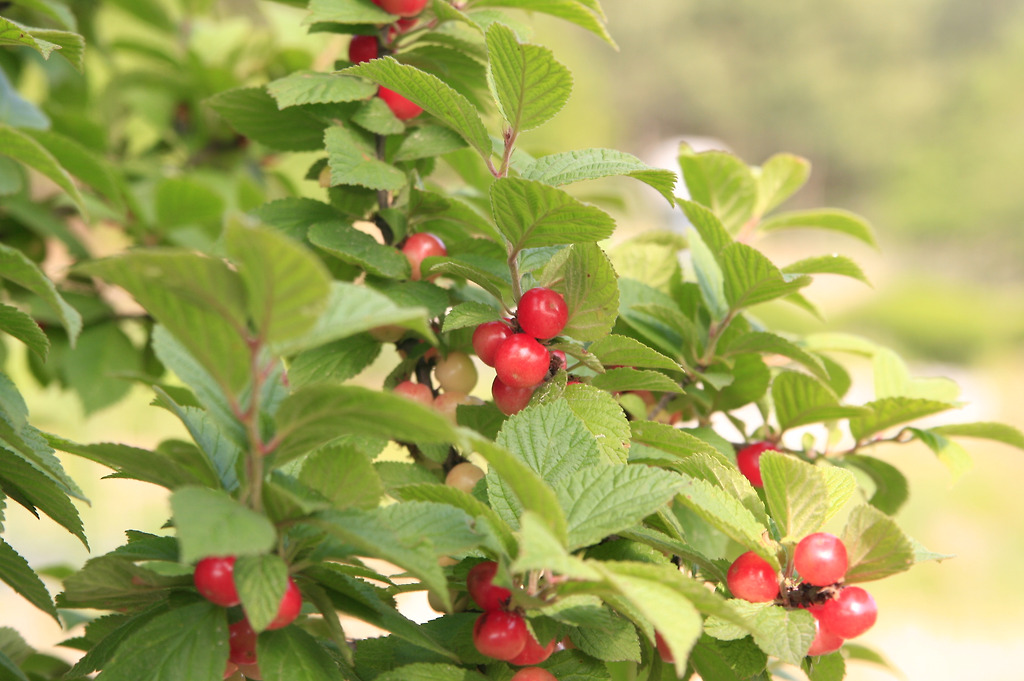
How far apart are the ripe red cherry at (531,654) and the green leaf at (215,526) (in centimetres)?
16

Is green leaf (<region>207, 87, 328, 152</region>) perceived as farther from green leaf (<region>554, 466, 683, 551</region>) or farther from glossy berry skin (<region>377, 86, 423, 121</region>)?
green leaf (<region>554, 466, 683, 551</region>)

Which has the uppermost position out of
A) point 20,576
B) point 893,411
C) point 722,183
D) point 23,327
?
point 722,183

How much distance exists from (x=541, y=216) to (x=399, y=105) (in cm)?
19

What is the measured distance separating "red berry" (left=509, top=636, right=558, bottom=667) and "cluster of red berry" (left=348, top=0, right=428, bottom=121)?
34cm

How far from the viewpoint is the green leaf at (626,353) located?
48cm

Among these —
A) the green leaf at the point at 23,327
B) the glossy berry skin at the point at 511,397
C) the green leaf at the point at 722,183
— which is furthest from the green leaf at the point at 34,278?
the green leaf at the point at 722,183

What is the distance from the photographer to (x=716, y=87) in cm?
1493

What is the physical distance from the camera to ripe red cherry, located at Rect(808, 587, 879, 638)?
43cm

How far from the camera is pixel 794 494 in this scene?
447 millimetres

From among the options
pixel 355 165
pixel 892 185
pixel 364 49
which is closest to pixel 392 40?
pixel 364 49

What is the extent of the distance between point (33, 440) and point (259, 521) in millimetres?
187

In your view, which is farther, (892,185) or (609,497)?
(892,185)

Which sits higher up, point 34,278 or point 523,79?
point 523,79

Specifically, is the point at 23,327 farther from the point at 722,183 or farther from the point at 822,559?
the point at 722,183
